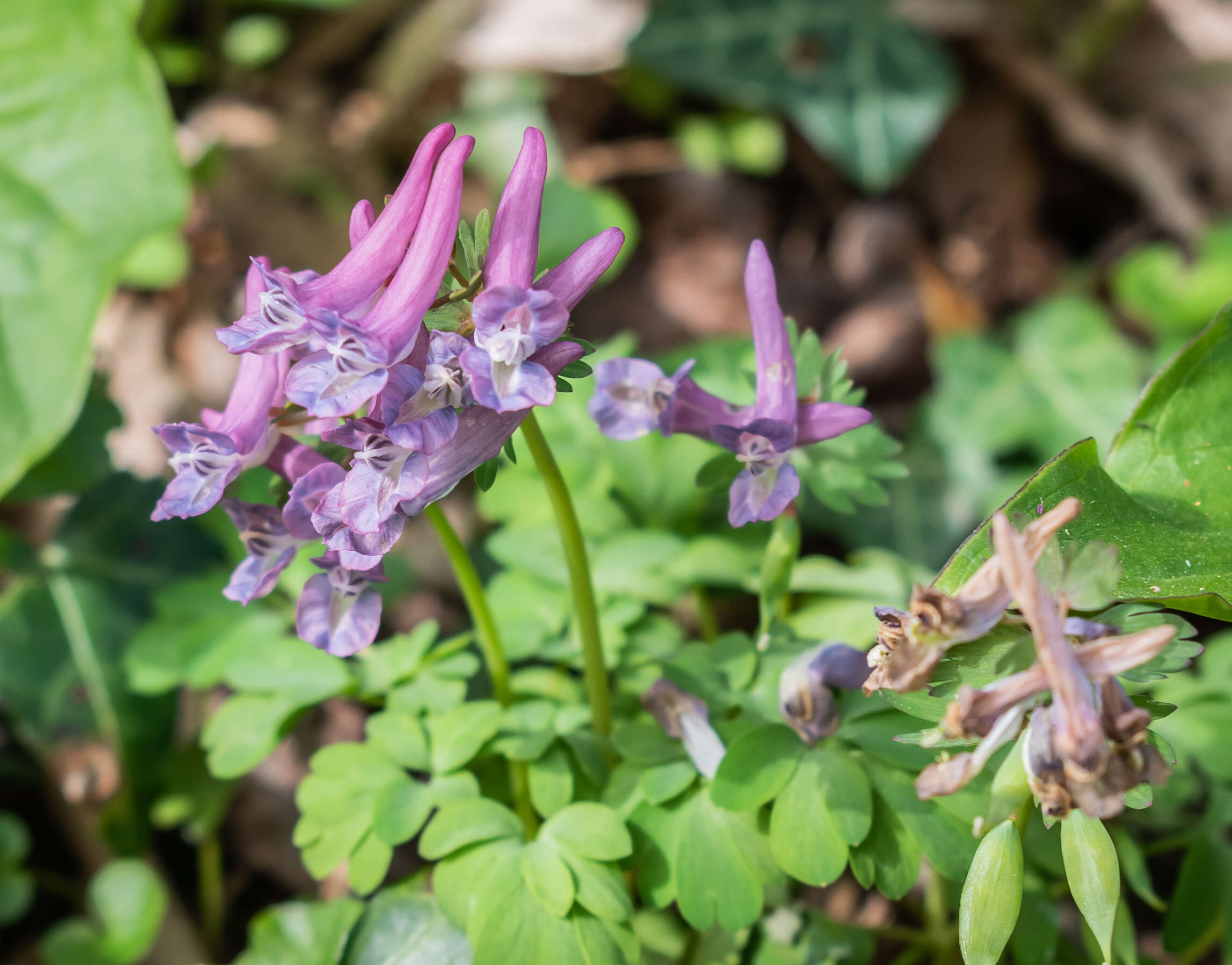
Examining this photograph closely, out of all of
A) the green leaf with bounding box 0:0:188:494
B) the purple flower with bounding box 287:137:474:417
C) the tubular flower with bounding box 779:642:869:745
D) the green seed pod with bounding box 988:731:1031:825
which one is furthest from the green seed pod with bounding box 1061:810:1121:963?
the green leaf with bounding box 0:0:188:494

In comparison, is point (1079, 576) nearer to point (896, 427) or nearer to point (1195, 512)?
point (1195, 512)

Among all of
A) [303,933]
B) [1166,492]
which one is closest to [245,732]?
[303,933]

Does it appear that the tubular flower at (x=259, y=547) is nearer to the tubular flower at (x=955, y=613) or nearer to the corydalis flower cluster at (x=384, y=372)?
the corydalis flower cluster at (x=384, y=372)

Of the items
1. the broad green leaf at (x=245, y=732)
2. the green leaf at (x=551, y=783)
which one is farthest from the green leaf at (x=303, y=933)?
the green leaf at (x=551, y=783)

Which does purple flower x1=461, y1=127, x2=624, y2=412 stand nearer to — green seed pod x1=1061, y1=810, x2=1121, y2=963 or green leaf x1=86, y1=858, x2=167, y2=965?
green seed pod x1=1061, y1=810, x2=1121, y2=963

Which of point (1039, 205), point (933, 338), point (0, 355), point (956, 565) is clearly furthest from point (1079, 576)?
point (1039, 205)

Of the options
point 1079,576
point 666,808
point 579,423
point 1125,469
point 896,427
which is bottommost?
point 896,427

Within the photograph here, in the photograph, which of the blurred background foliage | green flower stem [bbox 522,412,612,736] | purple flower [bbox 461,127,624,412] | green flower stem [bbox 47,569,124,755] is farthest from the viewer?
green flower stem [bbox 47,569,124,755]
